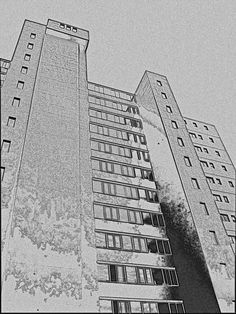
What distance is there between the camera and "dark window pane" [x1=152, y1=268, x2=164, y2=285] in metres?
24.3

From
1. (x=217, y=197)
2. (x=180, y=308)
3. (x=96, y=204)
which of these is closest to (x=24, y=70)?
(x=96, y=204)

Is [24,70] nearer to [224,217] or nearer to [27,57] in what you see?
[27,57]

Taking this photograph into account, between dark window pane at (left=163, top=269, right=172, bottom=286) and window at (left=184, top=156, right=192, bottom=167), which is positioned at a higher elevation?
window at (left=184, top=156, right=192, bottom=167)

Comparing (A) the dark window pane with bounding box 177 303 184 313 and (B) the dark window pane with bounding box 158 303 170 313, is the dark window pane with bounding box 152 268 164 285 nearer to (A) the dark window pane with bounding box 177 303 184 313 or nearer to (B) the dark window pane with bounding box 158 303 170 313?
(B) the dark window pane with bounding box 158 303 170 313

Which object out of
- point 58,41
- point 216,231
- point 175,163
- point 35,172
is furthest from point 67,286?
point 58,41

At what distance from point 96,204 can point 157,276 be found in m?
7.68

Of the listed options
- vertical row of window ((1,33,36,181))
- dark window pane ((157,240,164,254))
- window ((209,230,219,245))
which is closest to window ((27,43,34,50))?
vertical row of window ((1,33,36,181))

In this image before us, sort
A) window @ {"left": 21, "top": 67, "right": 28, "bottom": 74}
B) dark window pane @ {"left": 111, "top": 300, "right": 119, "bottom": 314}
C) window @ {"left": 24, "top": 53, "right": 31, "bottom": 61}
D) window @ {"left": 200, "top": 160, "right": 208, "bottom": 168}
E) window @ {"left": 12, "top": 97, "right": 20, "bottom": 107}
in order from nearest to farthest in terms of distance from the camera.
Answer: dark window pane @ {"left": 111, "top": 300, "right": 119, "bottom": 314}
window @ {"left": 12, "top": 97, "right": 20, "bottom": 107}
window @ {"left": 21, "top": 67, "right": 28, "bottom": 74}
window @ {"left": 24, "top": 53, "right": 31, "bottom": 61}
window @ {"left": 200, "top": 160, "right": 208, "bottom": 168}

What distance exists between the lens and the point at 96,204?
2683 cm

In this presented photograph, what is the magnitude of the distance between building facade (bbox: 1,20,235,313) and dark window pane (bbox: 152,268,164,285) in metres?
0.08

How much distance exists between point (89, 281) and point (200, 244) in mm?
9854

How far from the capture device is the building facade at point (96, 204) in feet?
67.1

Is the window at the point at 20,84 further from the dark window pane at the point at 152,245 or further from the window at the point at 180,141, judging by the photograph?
the dark window pane at the point at 152,245

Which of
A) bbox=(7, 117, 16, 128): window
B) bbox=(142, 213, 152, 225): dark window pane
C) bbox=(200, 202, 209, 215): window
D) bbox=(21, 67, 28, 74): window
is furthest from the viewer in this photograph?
bbox=(21, 67, 28, 74): window
